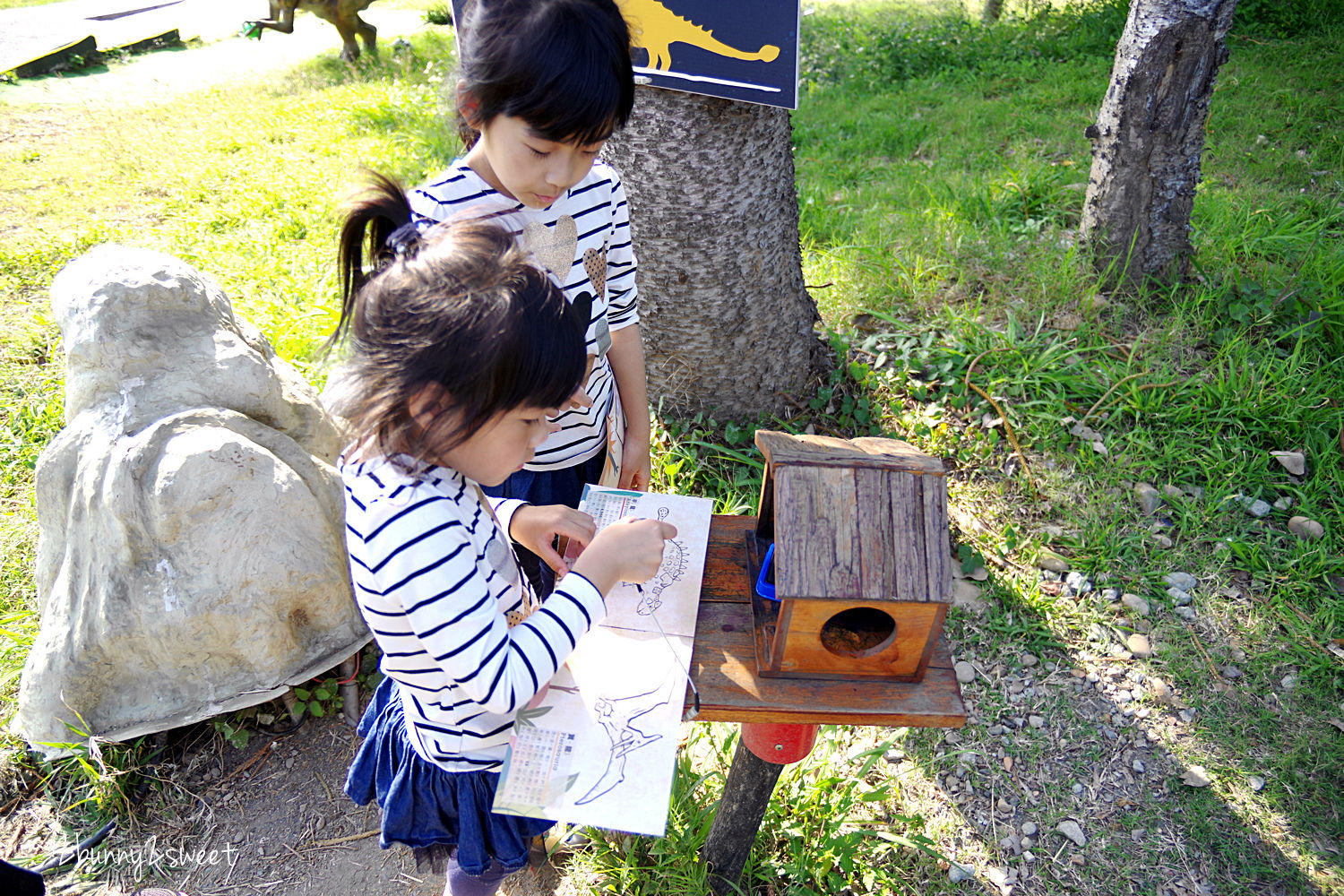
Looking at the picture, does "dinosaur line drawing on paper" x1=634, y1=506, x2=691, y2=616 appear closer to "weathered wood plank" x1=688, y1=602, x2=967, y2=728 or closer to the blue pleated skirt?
"weathered wood plank" x1=688, y1=602, x2=967, y2=728

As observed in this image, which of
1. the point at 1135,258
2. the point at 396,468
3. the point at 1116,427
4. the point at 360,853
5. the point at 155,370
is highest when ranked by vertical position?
the point at 396,468

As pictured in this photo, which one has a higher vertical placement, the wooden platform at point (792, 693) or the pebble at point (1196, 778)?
the wooden platform at point (792, 693)

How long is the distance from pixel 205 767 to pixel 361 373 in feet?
6.05

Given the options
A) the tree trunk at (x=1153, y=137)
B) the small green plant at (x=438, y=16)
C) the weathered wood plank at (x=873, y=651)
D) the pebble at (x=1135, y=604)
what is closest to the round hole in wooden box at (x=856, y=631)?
the weathered wood plank at (x=873, y=651)

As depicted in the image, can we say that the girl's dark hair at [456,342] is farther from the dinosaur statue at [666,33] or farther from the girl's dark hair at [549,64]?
the dinosaur statue at [666,33]

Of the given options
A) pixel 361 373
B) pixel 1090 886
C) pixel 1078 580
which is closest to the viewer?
pixel 361 373

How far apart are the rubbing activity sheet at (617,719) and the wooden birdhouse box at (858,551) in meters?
0.18

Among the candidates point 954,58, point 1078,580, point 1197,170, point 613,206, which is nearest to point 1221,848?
point 1078,580

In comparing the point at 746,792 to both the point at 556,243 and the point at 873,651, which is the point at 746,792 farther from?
the point at 556,243

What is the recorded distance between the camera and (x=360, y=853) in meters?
2.10

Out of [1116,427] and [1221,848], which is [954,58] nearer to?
[1116,427]

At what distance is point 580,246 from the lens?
158cm

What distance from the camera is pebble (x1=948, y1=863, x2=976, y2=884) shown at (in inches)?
75.4

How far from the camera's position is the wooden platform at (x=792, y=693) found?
1.18 meters
